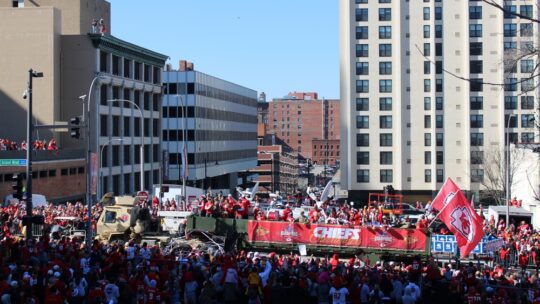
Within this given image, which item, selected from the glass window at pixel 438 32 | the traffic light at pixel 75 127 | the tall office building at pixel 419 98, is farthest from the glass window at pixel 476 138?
the traffic light at pixel 75 127

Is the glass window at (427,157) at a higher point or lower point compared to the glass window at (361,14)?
lower

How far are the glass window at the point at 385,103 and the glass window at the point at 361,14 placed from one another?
829 cm

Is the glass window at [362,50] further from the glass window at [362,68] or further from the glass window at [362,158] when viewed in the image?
the glass window at [362,158]

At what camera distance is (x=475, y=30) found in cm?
7738

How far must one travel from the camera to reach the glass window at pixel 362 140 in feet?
260

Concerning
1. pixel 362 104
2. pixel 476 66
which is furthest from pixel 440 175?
pixel 476 66

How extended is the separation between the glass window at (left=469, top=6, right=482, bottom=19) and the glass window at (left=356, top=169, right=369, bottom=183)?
18.9m

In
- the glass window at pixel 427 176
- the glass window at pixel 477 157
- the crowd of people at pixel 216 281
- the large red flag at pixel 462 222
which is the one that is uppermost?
the glass window at pixel 477 157

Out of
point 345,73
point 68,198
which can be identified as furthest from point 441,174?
point 68,198

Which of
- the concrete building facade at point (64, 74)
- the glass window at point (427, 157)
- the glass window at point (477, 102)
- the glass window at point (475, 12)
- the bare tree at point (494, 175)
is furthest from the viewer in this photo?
the glass window at point (427, 157)

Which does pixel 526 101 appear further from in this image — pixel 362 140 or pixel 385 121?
pixel 362 140

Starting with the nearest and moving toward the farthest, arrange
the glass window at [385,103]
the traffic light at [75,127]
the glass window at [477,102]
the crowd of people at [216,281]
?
the crowd of people at [216,281] → the traffic light at [75,127] → the glass window at [477,102] → the glass window at [385,103]

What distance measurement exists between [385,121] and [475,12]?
46.1ft

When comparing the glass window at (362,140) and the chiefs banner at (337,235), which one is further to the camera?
the glass window at (362,140)
